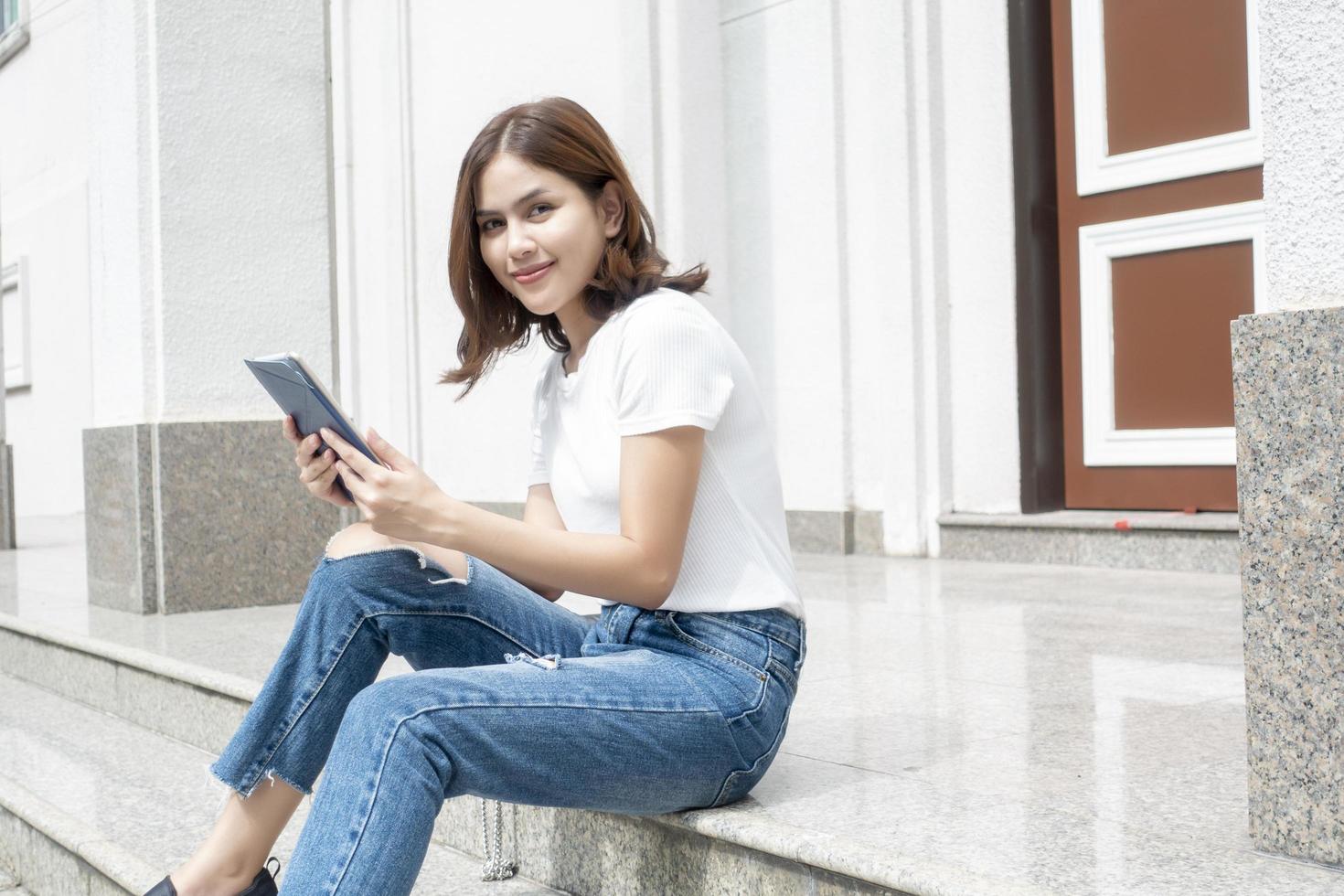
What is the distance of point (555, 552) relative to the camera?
1913 mm

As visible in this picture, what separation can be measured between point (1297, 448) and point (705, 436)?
2.55ft

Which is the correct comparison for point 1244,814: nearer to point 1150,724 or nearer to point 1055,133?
point 1150,724

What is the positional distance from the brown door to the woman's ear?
3.10 meters

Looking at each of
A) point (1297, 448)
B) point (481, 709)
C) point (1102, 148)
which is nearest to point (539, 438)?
point (481, 709)

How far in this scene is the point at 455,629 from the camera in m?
2.15

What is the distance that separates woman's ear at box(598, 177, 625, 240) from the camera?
214 cm

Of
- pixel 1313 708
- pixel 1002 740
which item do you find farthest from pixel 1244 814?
pixel 1002 740

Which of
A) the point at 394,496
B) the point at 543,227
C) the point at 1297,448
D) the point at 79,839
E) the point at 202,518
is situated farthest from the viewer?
the point at 202,518

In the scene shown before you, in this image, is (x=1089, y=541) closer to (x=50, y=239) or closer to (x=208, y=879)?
(x=208, y=879)

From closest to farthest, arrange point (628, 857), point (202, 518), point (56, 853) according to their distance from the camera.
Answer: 1. point (628, 857)
2. point (56, 853)
3. point (202, 518)

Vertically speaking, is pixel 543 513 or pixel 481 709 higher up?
pixel 543 513

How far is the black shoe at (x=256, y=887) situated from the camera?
213 cm

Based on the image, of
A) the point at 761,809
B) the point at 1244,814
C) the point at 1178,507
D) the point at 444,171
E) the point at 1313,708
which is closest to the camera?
the point at 1313,708

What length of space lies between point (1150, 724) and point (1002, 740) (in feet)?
0.96
